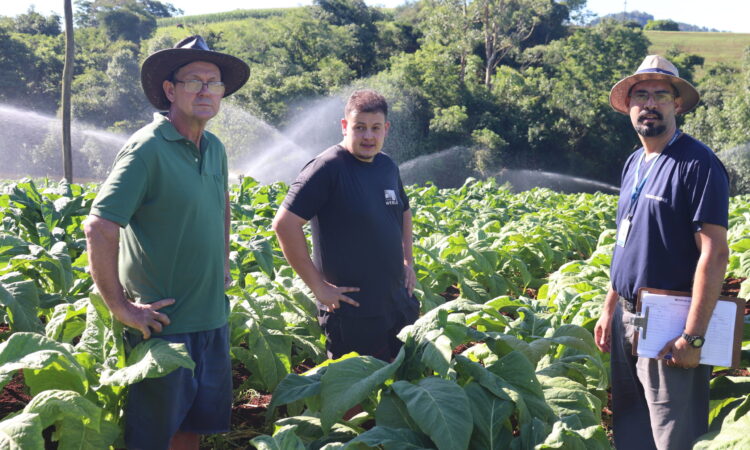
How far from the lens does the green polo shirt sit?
8.39ft

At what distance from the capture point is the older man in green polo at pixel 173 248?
255 cm

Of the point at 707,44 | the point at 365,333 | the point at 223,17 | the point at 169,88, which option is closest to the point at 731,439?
the point at 365,333

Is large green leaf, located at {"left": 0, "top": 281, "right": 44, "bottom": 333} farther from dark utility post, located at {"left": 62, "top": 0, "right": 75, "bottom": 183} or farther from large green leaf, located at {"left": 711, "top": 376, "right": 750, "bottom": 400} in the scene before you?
dark utility post, located at {"left": 62, "top": 0, "right": 75, "bottom": 183}

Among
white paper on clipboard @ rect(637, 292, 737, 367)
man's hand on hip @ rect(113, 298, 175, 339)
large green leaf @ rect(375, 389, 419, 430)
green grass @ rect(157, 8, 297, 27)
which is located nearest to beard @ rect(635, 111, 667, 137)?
white paper on clipboard @ rect(637, 292, 737, 367)

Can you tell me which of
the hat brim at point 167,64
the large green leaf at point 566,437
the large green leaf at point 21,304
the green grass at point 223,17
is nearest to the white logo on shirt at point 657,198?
the large green leaf at point 566,437

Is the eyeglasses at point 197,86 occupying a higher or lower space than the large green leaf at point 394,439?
higher

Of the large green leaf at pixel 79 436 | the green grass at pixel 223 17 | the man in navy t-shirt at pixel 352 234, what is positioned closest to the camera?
the large green leaf at pixel 79 436

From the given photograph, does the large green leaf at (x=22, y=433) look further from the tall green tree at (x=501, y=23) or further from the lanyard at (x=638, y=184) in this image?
the tall green tree at (x=501, y=23)

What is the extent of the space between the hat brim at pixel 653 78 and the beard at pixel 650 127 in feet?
0.51

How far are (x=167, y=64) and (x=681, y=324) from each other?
88.3 inches

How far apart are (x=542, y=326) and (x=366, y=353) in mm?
851

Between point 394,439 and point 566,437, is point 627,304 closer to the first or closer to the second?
point 566,437

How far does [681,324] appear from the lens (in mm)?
2850

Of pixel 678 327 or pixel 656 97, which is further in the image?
pixel 656 97
